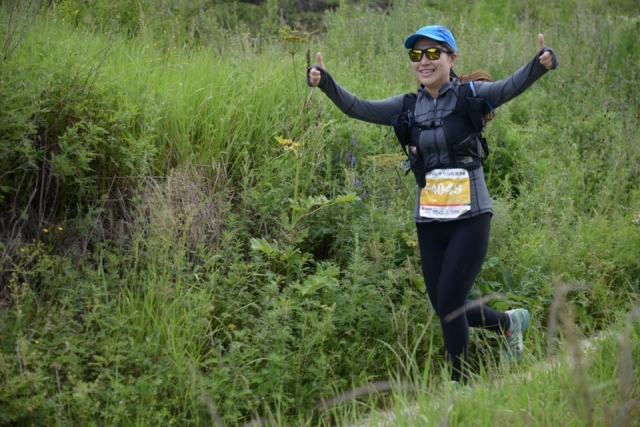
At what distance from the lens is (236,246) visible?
5230 millimetres

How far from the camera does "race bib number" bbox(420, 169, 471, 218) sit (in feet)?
14.3

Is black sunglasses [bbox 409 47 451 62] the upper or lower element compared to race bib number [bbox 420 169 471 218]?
upper

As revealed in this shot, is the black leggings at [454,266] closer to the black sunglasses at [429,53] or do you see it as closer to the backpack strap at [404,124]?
the backpack strap at [404,124]

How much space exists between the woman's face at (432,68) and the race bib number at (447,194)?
21.1 inches

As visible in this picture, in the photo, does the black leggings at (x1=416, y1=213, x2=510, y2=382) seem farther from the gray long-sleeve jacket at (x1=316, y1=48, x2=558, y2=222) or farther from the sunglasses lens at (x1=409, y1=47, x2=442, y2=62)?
the sunglasses lens at (x1=409, y1=47, x2=442, y2=62)

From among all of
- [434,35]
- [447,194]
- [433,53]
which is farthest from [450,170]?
[434,35]

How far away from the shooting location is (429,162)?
4484 mm

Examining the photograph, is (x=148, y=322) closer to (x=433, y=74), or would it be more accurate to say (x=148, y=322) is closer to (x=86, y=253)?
(x=86, y=253)

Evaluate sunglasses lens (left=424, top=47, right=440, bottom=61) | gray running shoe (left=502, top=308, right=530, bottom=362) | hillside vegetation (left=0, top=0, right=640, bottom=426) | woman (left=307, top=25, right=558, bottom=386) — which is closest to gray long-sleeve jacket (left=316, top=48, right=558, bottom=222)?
woman (left=307, top=25, right=558, bottom=386)

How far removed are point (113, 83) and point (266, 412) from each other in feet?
9.11

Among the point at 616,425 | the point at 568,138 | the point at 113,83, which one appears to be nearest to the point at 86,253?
the point at 113,83

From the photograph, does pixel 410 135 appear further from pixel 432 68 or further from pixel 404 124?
pixel 432 68

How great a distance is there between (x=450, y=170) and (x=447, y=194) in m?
0.15

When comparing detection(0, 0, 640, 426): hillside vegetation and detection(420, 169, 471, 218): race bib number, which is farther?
detection(420, 169, 471, 218): race bib number
